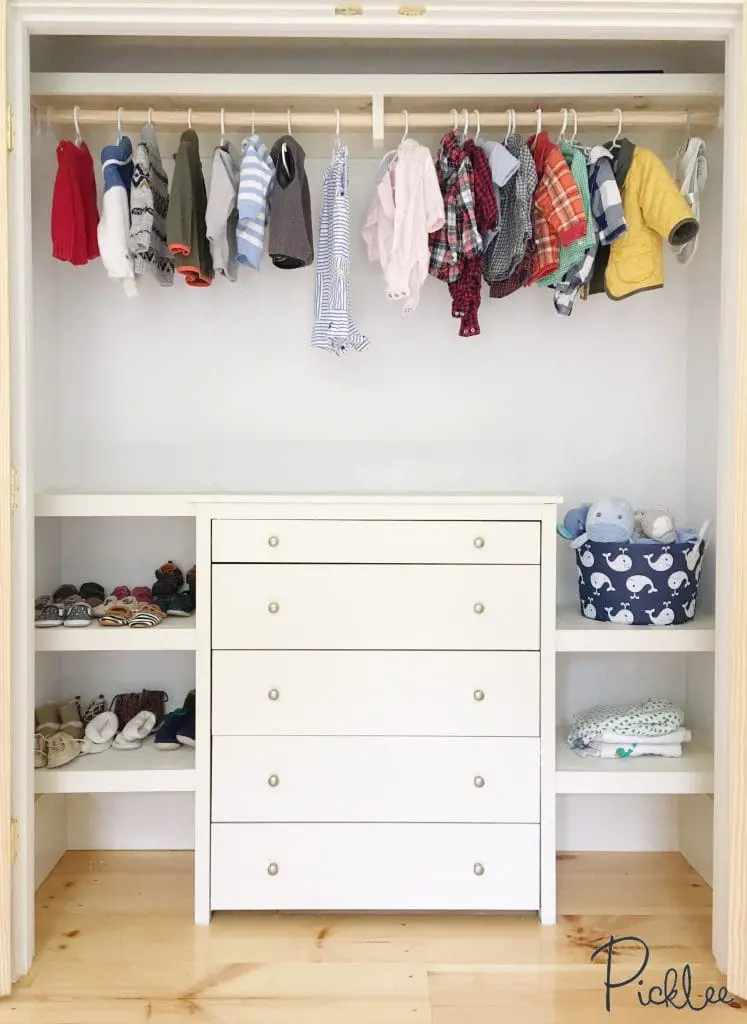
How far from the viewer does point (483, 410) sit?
A: 2.96m

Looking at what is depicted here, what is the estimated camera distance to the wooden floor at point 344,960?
2.08m

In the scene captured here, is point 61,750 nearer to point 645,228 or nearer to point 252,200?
point 252,200

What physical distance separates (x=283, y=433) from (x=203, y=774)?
1.12 m

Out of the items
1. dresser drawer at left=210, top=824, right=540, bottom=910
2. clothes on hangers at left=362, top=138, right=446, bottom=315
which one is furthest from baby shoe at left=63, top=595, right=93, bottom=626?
clothes on hangers at left=362, top=138, right=446, bottom=315

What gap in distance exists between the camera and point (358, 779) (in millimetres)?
2449

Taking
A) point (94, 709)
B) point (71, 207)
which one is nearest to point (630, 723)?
point (94, 709)

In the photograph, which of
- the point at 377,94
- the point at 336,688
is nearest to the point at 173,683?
the point at 336,688

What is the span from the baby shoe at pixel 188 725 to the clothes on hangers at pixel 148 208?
132cm

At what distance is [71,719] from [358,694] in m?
0.94

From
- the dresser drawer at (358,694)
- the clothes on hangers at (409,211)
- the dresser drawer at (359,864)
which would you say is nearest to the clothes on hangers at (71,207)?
the clothes on hangers at (409,211)

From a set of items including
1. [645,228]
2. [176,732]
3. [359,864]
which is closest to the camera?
[359,864]

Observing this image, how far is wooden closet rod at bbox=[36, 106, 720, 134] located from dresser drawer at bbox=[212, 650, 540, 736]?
150 cm

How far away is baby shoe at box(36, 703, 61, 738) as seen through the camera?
8.68ft

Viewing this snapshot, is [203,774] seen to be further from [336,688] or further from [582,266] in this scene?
[582,266]
